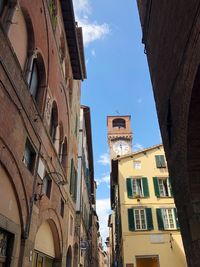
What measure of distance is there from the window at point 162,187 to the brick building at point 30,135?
38.1 feet

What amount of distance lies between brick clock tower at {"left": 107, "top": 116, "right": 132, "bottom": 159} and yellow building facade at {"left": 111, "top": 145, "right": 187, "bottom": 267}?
83.1ft

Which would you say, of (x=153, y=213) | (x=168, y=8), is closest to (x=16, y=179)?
(x=168, y=8)

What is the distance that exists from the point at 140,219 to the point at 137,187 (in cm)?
261

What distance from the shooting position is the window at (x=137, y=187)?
21.6 metres

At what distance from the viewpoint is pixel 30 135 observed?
699 cm

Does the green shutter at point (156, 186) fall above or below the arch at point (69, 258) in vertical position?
above

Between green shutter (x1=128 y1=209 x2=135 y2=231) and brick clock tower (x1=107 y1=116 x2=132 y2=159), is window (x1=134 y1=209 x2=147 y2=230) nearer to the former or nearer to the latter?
green shutter (x1=128 y1=209 x2=135 y2=231)

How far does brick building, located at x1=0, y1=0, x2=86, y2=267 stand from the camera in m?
5.46

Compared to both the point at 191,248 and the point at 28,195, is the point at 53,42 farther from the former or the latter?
the point at 191,248

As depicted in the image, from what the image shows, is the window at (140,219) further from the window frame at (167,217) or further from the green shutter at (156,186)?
the green shutter at (156,186)

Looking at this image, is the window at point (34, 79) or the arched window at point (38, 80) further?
the arched window at point (38, 80)

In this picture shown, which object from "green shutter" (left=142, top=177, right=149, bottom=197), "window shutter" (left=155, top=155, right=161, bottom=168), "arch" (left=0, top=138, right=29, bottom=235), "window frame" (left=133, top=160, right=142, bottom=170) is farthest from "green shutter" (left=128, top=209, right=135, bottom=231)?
"arch" (left=0, top=138, right=29, bottom=235)

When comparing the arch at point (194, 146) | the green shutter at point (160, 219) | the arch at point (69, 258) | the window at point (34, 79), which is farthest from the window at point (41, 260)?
the green shutter at point (160, 219)

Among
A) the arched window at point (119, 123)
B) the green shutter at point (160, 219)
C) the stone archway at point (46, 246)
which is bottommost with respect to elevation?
the stone archway at point (46, 246)
